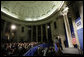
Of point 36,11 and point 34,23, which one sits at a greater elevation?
point 36,11

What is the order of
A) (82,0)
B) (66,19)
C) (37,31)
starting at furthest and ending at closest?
(37,31)
(66,19)
(82,0)

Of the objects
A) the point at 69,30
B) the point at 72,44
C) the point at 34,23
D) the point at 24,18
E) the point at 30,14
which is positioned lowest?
the point at 72,44

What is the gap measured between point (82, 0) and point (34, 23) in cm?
1385

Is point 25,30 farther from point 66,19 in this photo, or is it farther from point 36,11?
point 66,19

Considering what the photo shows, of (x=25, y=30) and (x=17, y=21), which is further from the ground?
(x=17, y=21)

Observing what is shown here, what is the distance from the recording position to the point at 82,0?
380 centimetres

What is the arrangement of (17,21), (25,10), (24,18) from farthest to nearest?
(24,18), (25,10), (17,21)

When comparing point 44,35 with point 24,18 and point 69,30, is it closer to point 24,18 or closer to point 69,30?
point 24,18

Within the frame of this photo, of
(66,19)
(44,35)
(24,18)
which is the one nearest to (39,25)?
(44,35)

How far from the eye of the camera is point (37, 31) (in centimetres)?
1675

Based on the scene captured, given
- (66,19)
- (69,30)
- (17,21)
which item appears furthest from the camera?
(17,21)

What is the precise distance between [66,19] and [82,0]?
4.23 m

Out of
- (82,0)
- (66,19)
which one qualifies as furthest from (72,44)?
(82,0)

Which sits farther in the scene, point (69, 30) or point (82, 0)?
point (69, 30)
